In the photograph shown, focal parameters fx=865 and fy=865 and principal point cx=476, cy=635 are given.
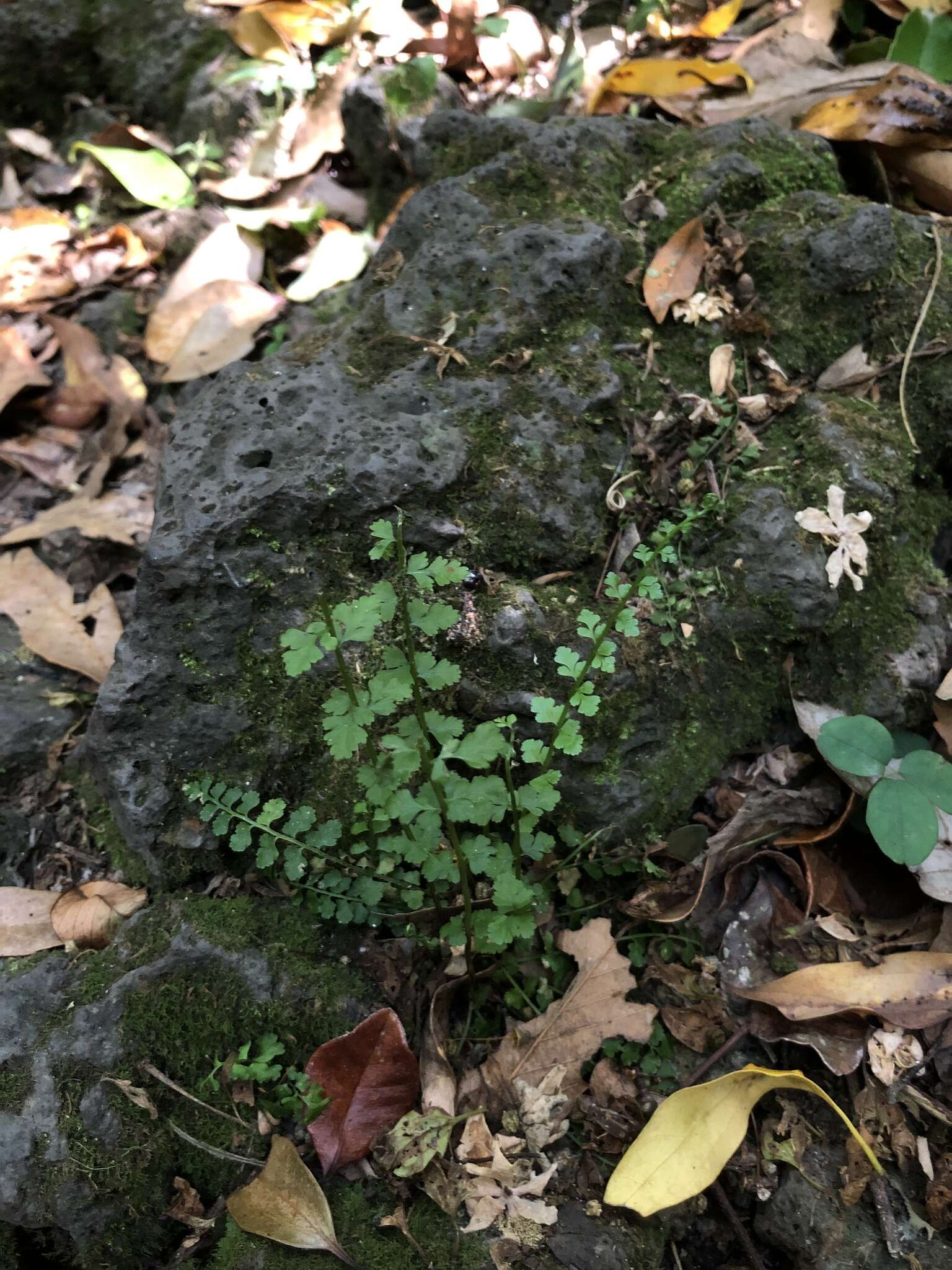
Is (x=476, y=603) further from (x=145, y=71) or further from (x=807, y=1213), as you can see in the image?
(x=145, y=71)

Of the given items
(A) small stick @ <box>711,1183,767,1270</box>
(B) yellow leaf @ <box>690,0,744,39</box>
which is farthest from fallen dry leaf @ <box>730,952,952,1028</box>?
(B) yellow leaf @ <box>690,0,744,39</box>

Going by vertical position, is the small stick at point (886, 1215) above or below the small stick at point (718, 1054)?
below

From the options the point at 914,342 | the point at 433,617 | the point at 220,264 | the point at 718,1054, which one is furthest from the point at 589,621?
the point at 220,264

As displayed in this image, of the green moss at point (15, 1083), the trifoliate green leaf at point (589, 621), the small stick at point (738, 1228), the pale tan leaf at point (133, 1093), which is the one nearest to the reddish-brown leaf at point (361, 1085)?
the pale tan leaf at point (133, 1093)

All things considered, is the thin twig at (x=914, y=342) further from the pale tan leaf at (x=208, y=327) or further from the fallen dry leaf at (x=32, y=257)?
the fallen dry leaf at (x=32, y=257)

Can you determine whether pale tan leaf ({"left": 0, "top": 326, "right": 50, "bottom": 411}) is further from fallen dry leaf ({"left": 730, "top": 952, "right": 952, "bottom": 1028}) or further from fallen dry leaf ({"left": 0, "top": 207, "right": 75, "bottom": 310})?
fallen dry leaf ({"left": 730, "top": 952, "right": 952, "bottom": 1028})

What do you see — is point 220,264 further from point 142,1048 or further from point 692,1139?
point 692,1139

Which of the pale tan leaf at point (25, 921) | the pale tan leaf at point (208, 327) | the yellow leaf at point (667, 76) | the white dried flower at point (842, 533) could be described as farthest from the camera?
the pale tan leaf at point (208, 327)

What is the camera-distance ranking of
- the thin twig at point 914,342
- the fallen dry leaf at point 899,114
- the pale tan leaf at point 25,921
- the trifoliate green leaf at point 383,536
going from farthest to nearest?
the fallen dry leaf at point 899,114 < the thin twig at point 914,342 < the pale tan leaf at point 25,921 < the trifoliate green leaf at point 383,536
